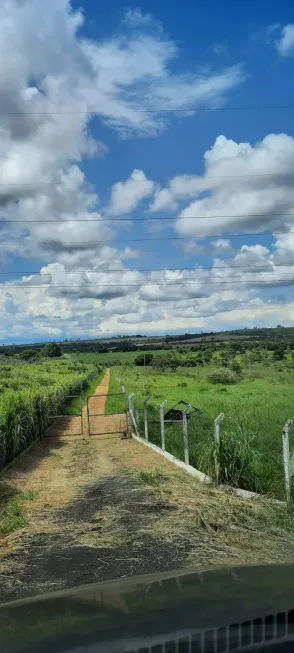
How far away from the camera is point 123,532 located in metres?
7.97

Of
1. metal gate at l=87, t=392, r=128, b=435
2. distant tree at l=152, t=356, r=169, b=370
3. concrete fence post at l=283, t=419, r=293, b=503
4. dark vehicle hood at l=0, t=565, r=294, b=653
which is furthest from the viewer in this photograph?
distant tree at l=152, t=356, r=169, b=370

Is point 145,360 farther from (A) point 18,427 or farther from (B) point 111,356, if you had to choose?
(A) point 18,427

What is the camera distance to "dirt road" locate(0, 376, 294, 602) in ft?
20.9

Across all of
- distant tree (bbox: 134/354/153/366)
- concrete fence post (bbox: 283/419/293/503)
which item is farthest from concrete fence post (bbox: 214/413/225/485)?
distant tree (bbox: 134/354/153/366)

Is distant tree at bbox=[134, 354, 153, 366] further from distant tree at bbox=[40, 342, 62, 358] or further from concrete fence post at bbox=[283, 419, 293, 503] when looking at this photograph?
concrete fence post at bbox=[283, 419, 293, 503]

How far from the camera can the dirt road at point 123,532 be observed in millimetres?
6371

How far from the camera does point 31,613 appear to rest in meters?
3.09

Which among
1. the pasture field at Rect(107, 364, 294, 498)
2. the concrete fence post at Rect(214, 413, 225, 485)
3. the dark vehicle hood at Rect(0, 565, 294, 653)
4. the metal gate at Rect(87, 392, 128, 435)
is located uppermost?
the dark vehicle hood at Rect(0, 565, 294, 653)

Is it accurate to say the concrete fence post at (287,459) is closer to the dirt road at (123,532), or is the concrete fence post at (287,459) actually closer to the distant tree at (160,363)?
the dirt road at (123,532)

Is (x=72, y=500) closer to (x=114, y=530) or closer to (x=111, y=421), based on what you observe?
(x=114, y=530)

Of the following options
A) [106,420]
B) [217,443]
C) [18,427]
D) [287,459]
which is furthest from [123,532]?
[106,420]

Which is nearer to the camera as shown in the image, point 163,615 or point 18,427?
point 163,615

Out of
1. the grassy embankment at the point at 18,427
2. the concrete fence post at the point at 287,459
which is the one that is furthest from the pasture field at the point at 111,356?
the concrete fence post at the point at 287,459

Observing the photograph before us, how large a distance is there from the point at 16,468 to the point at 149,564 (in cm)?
949
